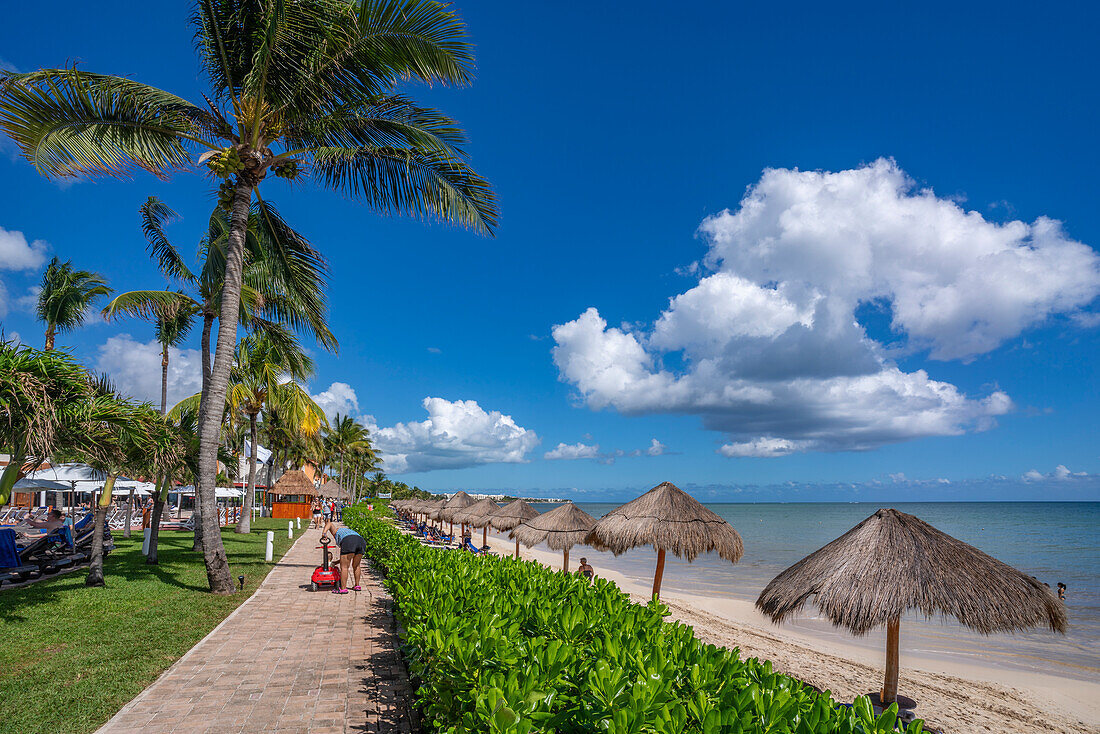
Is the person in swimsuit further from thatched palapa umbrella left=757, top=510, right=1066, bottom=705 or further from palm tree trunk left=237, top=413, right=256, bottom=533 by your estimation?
palm tree trunk left=237, top=413, right=256, bottom=533

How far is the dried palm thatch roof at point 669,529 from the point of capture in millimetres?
9516

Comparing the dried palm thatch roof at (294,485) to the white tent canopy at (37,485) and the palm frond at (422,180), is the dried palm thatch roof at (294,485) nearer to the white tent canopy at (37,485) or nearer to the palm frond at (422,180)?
the white tent canopy at (37,485)

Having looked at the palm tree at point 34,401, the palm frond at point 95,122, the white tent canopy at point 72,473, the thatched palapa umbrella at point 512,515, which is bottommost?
the thatched palapa umbrella at point 512,515

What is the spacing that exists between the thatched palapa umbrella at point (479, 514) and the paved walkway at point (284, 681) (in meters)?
12.8

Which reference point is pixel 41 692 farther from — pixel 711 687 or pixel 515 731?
pixel 711 687

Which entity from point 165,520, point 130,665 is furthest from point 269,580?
point 165,520

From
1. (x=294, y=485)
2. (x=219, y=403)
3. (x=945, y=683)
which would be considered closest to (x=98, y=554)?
(x=219, y=403)

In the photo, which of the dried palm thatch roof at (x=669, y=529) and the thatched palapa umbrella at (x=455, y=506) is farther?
the thatched palapa umbrella at (x=455, y=506)

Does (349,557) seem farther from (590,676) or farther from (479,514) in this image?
(479,514)

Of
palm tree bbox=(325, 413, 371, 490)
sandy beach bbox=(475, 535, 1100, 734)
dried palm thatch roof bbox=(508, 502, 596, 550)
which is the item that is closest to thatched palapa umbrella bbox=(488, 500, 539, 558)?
dried palm thatch roof bbox=(508, 502, 596, 550)

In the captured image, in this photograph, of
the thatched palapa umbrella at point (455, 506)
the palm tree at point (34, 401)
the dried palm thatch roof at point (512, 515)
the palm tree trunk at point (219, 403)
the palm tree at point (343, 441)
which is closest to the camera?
the palm tree at point (34, 401)

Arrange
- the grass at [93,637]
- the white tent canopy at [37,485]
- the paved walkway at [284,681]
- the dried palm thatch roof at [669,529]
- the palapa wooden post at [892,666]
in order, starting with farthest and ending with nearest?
the white tent canopy at [37,485] < the dried palm thatch roof at [669,529] < the palapa wooden post at [892,666] < the grass at [93,637] < the paved walkway at [284,681]

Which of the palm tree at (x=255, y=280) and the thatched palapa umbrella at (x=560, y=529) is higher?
the palm tree at (x=255, y=280)

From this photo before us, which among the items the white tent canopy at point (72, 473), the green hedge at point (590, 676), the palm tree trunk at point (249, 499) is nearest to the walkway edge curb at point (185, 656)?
the green hedge at point (590, 676)
